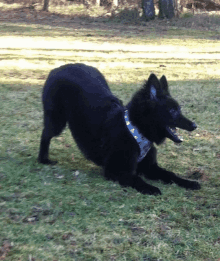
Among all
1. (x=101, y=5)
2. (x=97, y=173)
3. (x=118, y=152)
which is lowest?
(x=97, y=173)

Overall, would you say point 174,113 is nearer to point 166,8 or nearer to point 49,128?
point 49,128

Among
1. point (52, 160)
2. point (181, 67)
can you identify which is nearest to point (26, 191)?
point (52, 160)

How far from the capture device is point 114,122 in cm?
394

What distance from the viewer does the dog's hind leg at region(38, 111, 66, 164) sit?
4332 mm

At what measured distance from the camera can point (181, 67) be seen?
9797mm

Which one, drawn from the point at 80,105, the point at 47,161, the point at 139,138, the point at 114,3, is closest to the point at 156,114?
the point at 139,138

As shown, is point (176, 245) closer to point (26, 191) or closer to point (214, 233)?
point (214, 233)

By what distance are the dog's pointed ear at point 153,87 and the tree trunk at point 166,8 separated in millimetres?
16068

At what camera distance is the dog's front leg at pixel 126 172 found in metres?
3.84

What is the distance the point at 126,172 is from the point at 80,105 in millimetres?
941

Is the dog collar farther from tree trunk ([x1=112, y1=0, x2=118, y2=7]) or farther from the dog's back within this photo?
tree trunk ([x1=112, y1=0, x2=118, y2=7])

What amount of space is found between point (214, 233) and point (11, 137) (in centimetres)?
323

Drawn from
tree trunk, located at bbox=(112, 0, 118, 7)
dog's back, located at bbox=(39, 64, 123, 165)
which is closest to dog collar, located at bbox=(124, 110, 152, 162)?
dog's back, located at bbox=(39, 64, 123, 165)

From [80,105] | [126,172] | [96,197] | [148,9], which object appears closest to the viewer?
[96,197]
